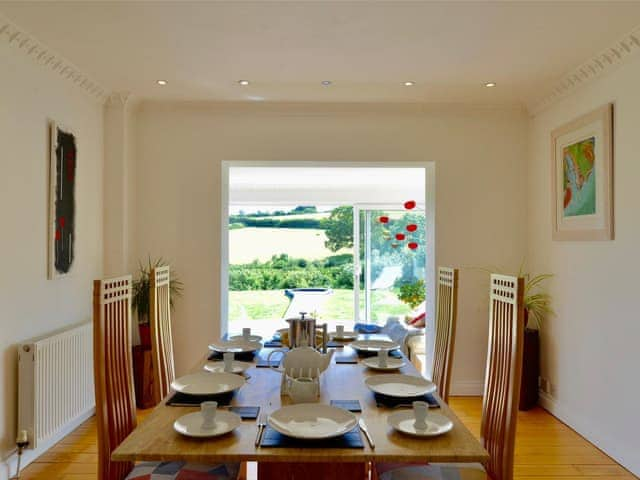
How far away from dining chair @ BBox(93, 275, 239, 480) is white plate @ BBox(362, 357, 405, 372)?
746 mm

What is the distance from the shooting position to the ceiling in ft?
8.32

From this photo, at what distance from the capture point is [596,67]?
3236 mm

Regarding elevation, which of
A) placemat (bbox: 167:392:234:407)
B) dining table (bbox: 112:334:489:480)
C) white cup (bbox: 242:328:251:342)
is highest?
white cup (bbox: 242:328:251:342)

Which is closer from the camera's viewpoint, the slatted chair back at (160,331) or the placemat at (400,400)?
the placemat at (400,400)

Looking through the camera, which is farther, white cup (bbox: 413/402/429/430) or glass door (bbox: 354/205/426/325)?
glass door (bbox: 354/205/426/325)

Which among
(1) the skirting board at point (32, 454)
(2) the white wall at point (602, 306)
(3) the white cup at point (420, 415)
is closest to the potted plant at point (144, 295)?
(1) the skirting board at point (32, 454)

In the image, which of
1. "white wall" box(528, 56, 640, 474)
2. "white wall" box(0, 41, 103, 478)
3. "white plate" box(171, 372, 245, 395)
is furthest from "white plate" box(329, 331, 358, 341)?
"white wall" box(0, 41, 103, 478)

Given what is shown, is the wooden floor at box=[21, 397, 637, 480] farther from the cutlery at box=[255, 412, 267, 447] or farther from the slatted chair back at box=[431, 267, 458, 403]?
the cutlery at box=[255, 412, 267, 447]

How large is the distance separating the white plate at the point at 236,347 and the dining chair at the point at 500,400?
91cm

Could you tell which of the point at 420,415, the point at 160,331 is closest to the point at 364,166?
the point at 160,331

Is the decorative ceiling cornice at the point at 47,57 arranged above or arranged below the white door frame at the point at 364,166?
above

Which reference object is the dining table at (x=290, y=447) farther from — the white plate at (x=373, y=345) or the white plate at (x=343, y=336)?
the white plate at (x=343, y=336)

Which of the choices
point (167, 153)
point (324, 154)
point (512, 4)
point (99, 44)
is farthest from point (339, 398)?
point (167, 153)

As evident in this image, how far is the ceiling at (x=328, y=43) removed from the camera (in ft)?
8.32
